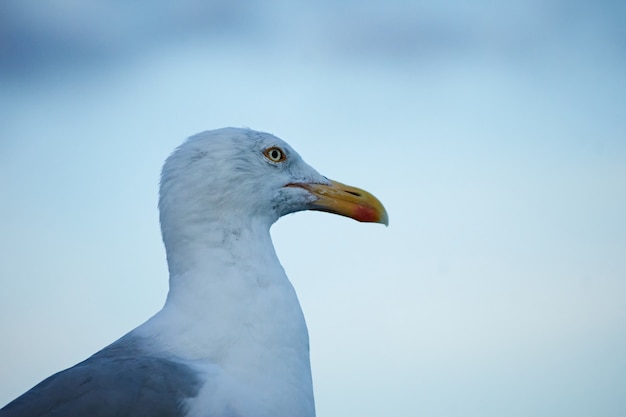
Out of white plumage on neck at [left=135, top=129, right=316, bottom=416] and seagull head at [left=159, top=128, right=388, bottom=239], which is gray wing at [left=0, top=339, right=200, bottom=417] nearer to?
white plumage on neck at [left=135, top=129, right=316, bottom=416]

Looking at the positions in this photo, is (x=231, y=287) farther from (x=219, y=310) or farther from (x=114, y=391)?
(x=114, y=391)

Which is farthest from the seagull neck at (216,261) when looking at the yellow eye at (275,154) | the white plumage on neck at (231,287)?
the yellow eye at (275,154)

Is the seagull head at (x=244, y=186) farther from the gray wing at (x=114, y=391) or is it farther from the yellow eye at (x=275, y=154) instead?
the gray wing at (x=114, y=391)

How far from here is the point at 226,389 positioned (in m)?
3.95

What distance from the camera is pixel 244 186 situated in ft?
15.7

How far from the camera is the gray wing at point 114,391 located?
3680 millimetres

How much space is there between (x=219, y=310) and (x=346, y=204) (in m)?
1.16

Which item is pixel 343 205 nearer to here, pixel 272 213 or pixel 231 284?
pixel 272 213

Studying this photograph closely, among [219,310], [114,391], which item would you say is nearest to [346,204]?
[219,310]

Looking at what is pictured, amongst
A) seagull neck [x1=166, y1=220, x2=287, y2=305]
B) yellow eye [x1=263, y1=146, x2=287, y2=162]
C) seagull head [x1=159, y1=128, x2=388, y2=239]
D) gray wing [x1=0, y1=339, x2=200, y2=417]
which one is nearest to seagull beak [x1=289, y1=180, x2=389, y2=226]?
seagull head [x1=159, y1=128, x2=388, y2=239]

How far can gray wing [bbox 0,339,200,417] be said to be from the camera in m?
3.68

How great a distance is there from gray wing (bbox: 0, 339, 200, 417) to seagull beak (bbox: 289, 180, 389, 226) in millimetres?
1496

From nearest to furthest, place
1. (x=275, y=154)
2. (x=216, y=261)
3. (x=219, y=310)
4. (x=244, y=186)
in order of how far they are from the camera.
Answer: 1. (x=219, y=310)
2. (x=216, y=261)
3. (x=244, y=186)
4. (x=275, y=154)

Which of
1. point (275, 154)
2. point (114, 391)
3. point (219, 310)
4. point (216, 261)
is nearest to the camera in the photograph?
point (114, 391)
